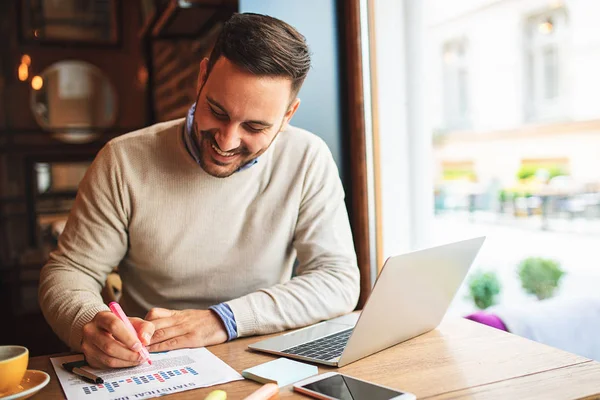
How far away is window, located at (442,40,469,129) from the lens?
10.1 metres

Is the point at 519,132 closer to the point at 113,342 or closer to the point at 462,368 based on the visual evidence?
the point at 462,368

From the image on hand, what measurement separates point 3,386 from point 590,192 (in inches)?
214

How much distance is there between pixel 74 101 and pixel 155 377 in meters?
2.79

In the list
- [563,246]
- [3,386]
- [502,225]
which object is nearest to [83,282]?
[3,386]

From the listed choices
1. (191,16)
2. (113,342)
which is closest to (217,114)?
(113,342)

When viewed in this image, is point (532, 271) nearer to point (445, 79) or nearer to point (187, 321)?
point (187, 321)

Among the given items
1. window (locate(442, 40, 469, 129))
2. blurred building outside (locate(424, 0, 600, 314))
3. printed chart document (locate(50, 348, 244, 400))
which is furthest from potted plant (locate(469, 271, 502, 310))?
window (locate(442, 40, 469, 129))

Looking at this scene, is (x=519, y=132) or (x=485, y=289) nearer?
(x=485, y=289)

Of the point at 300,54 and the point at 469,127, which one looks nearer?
the point at 300,54

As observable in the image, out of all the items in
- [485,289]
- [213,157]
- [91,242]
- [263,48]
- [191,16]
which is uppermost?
[191,16]

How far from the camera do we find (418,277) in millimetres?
1088

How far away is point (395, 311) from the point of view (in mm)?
1083

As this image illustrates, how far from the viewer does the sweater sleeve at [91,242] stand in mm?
1333

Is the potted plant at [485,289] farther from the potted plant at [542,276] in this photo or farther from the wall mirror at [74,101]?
the wall mirror at [74,101]
